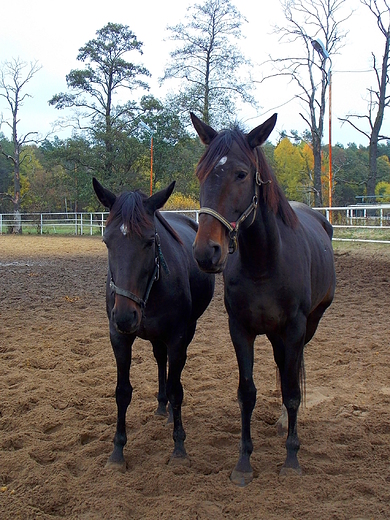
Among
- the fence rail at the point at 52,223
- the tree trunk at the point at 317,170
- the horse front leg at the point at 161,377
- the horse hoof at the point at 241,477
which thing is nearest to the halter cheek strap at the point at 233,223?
the horse hoof at the point at 241,477

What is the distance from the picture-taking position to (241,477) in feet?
9.12

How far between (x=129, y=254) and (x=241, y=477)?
1.56 metres

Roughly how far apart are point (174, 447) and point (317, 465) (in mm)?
983

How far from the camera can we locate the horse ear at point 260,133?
258 centimetres

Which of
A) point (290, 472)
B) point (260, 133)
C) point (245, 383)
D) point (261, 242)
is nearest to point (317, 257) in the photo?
point (261, 242)

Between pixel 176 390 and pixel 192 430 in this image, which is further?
pixel 192 430

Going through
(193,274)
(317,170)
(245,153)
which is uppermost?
(317,170)

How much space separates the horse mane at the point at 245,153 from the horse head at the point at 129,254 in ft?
1.56

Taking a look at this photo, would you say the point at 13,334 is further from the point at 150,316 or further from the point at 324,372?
the point at 324,372

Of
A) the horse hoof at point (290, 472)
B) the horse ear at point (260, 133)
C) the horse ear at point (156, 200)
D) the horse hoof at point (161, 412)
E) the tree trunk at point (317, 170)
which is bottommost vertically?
the horse hoof at point (161, 412)

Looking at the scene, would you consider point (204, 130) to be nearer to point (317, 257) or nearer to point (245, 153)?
point (245, 153)

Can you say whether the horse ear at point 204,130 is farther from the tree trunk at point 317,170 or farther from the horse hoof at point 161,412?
the tree trunk at point 317,170

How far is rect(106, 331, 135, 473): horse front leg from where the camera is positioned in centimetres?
297

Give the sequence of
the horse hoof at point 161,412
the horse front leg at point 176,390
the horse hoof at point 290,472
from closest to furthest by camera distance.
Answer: the horse hoof at point 290,472
the horse front leg at point 176,390
the horse hoof at point 161,412
